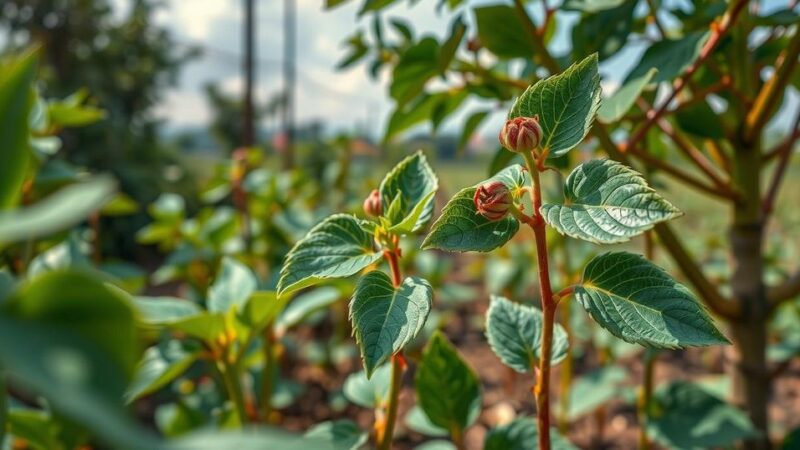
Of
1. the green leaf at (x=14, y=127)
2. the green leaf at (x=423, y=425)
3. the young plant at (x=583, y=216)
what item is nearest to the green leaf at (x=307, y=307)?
the green leaf at (x=423, y=425)

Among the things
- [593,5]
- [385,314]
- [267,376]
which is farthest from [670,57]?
[267,376]

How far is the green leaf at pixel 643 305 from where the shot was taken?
0.28m

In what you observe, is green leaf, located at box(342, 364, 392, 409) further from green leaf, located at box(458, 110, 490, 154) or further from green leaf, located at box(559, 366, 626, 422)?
green leaf, located at box(559, 366, 626, 422)

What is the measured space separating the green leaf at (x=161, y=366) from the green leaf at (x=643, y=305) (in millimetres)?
305

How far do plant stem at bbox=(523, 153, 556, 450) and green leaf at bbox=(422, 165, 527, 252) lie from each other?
1 cm

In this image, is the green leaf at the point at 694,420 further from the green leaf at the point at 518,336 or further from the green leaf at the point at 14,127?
the green leaf at the point at 14,127

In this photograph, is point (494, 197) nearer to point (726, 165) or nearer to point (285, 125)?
point (726, 165)

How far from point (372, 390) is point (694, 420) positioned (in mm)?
353

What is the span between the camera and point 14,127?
0.55 ft

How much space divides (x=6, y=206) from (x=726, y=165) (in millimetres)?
681

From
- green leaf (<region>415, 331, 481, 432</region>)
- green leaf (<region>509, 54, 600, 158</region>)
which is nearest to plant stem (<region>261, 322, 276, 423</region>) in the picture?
green leaf (<region>415, 331, 481, 432</region>)

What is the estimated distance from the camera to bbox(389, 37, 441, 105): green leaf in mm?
574

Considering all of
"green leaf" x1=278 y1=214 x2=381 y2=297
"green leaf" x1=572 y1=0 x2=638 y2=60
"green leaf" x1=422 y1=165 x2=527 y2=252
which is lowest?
"green leaf" x1=278 y1=214 x2=381 y2=297

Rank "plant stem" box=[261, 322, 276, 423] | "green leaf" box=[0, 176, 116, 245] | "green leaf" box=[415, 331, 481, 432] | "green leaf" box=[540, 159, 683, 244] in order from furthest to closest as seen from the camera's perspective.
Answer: "plant stem" box=[261, 322, 276, 423] < "green leaf" box=[415, 331, 481, 432] < "green leaf" box=[540, 159, 683, 244] < "green leaf" box=[0, 176, 116, 245]
